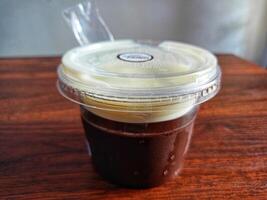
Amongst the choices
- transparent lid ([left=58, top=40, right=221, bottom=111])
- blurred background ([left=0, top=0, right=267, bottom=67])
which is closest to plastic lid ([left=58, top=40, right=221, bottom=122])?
transparent lid ([left=58, top=40, right=221, bottom=111])

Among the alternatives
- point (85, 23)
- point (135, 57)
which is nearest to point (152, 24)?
point (85, 23)

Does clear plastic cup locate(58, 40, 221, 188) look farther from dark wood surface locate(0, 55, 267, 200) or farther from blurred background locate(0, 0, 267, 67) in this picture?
blurred background locate(0, 0, 267, 67)

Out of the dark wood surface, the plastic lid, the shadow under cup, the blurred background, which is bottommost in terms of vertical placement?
the blurred background

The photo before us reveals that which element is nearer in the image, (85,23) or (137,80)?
(137,80)

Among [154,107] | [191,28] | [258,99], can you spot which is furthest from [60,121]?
[191,28]

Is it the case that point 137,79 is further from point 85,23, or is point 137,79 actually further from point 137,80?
point 85,23
